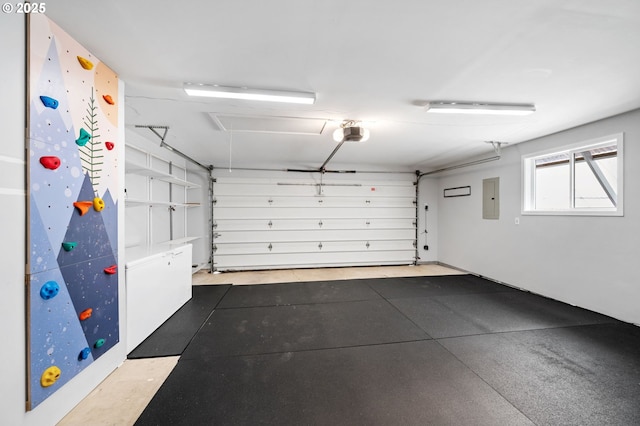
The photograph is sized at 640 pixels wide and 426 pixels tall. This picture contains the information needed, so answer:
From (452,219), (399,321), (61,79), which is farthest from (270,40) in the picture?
(452,219)

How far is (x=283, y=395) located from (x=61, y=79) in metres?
2.75

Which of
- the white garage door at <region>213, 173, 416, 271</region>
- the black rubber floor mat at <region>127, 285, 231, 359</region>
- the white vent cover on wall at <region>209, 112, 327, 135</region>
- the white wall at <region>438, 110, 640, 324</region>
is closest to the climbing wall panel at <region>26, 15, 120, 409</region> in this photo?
the black rubber floor mat at <region>127, 285, 231, 359</region>

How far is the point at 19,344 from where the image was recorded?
1.29 metres

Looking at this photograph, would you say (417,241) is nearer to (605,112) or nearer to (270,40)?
(605,112)

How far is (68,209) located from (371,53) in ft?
8.25

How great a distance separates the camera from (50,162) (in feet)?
4.81

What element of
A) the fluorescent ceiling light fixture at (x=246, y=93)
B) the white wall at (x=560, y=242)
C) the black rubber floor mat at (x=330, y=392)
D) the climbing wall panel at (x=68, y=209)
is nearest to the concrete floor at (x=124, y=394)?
the black rubber floor mat at (x=330, y=392)

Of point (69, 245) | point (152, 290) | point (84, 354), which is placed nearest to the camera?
point (69, 245)

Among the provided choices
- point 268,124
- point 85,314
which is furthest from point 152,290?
point 268,124

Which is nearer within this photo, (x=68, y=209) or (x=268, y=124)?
(x=68, y=209)

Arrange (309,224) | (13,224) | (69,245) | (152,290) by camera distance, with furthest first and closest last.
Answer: (309,224) → (152,290) → (69,245) → (13,224)

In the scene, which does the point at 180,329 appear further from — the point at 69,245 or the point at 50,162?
the point at 50,162

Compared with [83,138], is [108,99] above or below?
above

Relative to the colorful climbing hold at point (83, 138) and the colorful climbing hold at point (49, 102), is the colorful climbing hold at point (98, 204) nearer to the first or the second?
the colorful climbing hold at point (83, 138)
